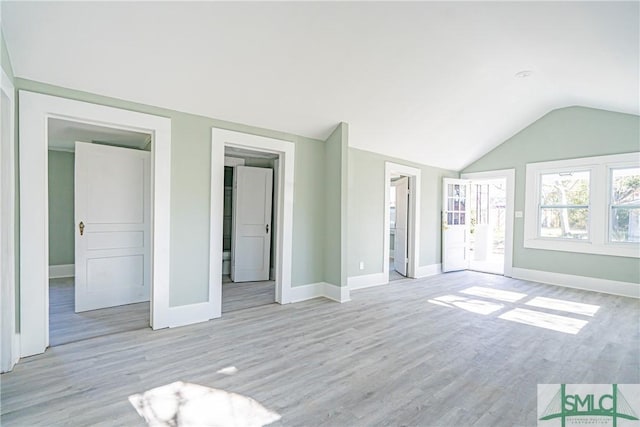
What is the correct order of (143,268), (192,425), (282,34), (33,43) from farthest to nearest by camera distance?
(143,268), (282,34), (33,43), (192,425)

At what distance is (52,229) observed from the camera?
227 inches

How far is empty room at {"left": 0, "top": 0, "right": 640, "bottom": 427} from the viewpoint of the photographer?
2.23 meters

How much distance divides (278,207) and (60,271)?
15.1 ft

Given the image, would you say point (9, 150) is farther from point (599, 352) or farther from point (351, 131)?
point (599, 352)

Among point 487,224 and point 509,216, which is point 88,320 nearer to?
point 509,216

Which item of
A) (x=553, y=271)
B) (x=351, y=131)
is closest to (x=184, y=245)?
(x=351, y=131)

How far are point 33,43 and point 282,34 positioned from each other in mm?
1937

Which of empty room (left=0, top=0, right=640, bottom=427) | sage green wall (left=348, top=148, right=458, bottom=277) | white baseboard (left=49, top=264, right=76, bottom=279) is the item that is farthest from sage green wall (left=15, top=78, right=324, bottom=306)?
white baseboard (left=49, top=264, right=76, bottom=279)

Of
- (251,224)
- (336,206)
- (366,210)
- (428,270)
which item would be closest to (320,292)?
(336,206)

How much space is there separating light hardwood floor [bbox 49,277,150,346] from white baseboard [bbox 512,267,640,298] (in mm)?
6485

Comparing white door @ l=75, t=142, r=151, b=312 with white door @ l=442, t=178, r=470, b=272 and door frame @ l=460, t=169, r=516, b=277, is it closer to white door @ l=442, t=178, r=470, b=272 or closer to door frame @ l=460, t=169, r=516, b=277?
white door @ l=442, t=178, r=470, b=272

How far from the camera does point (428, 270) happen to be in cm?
637

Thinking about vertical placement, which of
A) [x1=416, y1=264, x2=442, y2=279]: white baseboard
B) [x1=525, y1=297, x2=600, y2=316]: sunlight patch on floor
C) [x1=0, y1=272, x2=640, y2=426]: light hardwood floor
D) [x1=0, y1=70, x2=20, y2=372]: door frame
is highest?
[x1=0, y1=70, x2=20, y2=372]: door frame

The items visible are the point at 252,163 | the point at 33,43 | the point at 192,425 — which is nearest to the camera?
the point at 192,425
